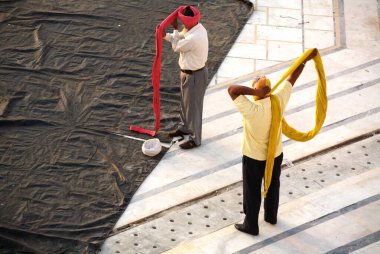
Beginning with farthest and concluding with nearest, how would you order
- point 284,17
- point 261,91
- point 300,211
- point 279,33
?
1. point 284,17
2. point 279,33
3. point 300,211
4. point 261,91

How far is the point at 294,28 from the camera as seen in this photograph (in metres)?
10.3

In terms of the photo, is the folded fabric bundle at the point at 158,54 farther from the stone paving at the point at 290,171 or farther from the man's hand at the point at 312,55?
the man's hand at the point at 312,55

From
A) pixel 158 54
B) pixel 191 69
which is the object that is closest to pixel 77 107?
pixel 158 54

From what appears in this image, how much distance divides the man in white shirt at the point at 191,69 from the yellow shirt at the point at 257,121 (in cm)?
125

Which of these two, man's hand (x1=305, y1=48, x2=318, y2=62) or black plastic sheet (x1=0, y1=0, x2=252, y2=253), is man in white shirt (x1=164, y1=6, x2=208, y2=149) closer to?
black plastic sheet (x1=0, y1=0, x2=252, y2=253)

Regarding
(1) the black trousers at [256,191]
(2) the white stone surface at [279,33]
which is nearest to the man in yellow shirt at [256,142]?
(1) the black trousers at [256,191]

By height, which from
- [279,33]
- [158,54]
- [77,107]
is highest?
[158,54]

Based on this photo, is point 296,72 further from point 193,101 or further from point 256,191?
point 193,101

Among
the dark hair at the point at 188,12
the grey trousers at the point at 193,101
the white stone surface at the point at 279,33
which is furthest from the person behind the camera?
the white stone surface at the point at 279,33

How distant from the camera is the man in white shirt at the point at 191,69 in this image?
7.55 meters

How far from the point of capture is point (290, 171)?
25.7 feet

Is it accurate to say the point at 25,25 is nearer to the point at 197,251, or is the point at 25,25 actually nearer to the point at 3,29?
the point at 3,29

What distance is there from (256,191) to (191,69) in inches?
64.1

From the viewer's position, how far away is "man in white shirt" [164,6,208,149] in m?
7.55
